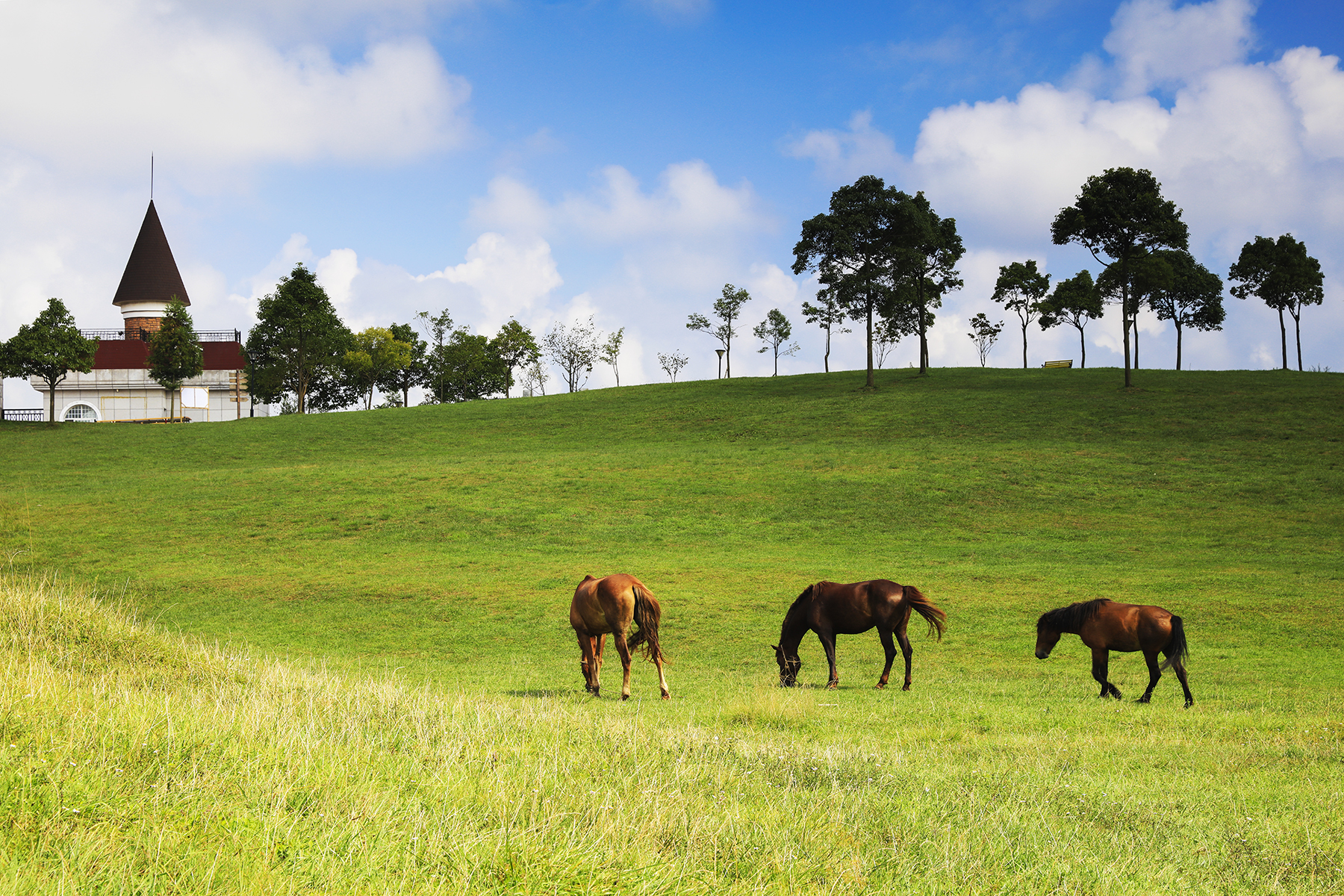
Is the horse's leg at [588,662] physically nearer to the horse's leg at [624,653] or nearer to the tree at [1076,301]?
the horse's leg at [624,653]

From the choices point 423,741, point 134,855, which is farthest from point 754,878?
point 423,741

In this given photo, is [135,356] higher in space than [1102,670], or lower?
higher

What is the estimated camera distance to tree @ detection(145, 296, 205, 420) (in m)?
71.9

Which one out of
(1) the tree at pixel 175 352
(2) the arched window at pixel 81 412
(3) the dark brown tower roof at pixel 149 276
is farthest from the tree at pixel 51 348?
(3) the dark brown tower roof at pixel 149 276

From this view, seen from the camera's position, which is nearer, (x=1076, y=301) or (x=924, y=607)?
(x=924, y=607)

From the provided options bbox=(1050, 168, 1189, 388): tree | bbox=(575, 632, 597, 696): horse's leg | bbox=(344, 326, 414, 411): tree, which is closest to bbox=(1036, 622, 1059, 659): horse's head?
bbox=(575, 632, 597, 696): horse's leg

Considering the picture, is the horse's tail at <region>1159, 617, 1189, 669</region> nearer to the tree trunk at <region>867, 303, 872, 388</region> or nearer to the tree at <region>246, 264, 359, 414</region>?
the tree trunk at <region>867, 303, 872, 388</region>

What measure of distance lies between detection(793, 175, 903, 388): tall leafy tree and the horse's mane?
5189 cm

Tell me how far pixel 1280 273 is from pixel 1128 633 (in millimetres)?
83213

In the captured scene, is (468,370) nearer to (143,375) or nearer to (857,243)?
(143,375)

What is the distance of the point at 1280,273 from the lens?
77.6 meters

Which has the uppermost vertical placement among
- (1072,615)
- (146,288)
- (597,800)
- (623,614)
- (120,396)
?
(146,288)

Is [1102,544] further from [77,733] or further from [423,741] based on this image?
[77,733]

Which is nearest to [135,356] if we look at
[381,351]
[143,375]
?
[143,375]
